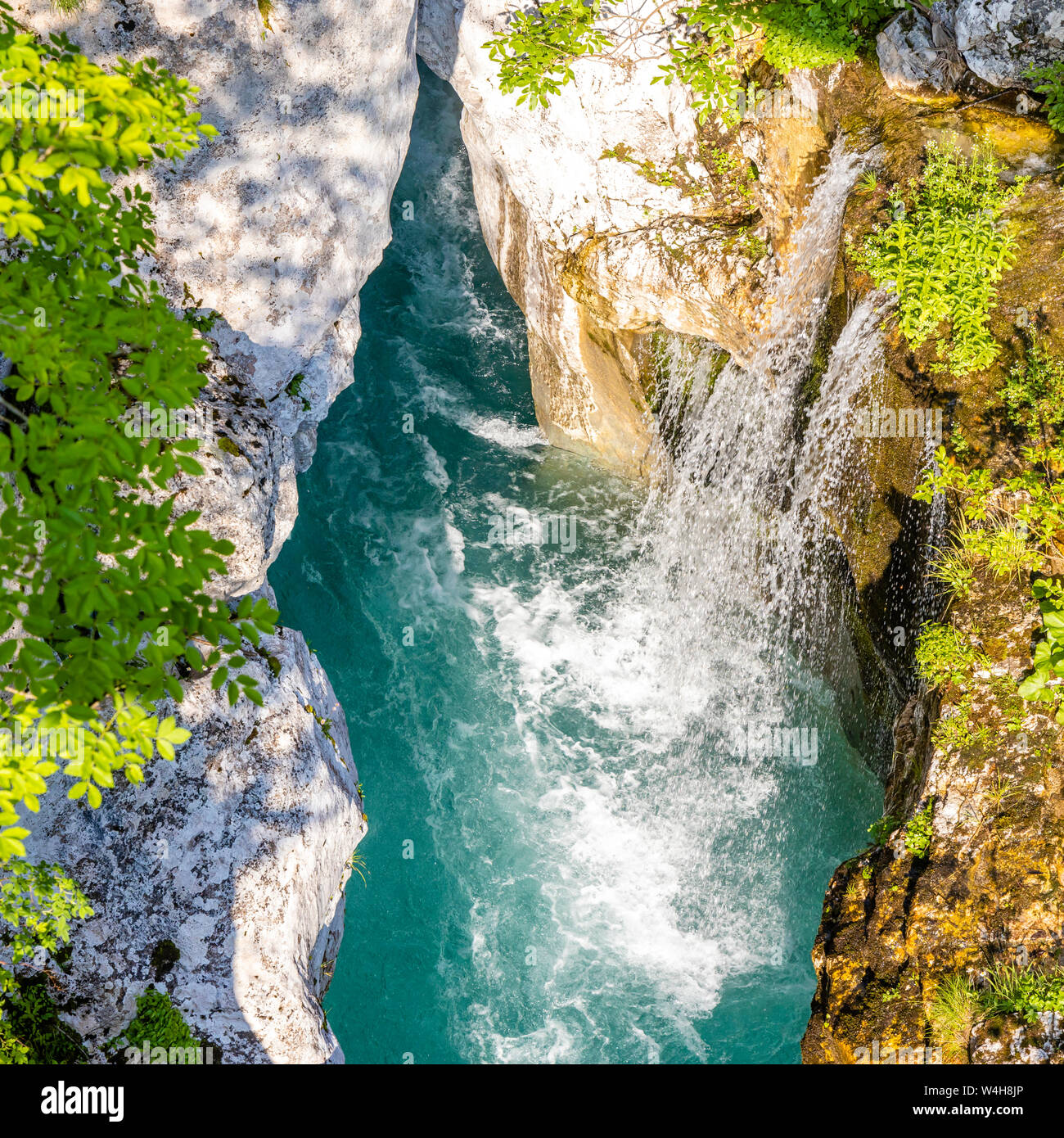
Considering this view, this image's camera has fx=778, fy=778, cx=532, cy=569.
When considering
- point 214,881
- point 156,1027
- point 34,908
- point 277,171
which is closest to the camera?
point 34,908

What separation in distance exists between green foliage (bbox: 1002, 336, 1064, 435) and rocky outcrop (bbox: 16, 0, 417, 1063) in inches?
233

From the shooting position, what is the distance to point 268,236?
6.74m

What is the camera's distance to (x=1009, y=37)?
5875 millimetres

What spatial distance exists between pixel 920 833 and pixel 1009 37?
6010mm

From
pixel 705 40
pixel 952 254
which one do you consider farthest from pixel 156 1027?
pixel 705 40

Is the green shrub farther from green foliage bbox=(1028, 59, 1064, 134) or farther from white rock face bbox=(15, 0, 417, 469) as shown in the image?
white rock face bbox=(15, 0, 417, 469)

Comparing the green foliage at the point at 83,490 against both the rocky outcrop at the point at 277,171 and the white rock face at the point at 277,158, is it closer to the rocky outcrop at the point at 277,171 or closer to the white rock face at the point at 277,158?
the rocky outcrop at the point at 277,171

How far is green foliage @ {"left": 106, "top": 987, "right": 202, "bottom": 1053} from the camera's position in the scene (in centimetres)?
516

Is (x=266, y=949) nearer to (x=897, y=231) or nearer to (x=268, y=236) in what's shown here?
(x=268, y=236)

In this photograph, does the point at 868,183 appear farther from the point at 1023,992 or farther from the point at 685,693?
the point at 1023,992

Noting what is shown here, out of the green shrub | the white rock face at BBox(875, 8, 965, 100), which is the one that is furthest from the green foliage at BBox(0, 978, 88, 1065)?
the white rock face at BBox(875, 8, 965, 100)

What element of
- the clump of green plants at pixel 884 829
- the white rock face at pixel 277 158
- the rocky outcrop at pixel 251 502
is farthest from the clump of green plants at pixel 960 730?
the white rock face at pixel 277 158
